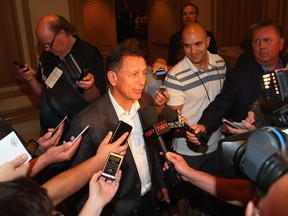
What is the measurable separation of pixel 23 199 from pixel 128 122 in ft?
3.59

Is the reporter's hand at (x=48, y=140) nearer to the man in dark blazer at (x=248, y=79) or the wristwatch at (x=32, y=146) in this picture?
the wristwatch at (x=32, y=146)

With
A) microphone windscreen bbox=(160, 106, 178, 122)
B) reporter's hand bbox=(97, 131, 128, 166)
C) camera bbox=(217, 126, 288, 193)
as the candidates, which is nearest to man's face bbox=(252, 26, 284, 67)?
microphone windscreen bbox=(160, 106, 178, 122)

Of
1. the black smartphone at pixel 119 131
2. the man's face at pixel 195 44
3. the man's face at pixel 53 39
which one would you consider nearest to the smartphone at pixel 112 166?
the black smartphone at pixel 119 131

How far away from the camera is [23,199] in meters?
0.77

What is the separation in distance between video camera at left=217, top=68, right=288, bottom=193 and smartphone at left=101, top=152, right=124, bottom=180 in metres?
0.45

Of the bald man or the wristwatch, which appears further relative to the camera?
the bald man

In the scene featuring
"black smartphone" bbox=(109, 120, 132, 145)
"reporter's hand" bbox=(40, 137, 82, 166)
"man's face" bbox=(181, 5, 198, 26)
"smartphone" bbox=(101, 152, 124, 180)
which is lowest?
"reporter's hand" bbox=(40, 137, 82, 166)

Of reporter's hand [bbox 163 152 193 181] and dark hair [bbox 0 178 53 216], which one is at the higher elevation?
dark hair [bbox 0 178 53 216]

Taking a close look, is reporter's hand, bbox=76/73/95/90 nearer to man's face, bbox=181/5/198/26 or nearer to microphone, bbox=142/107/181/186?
microphone, bbox=142/107/181/186

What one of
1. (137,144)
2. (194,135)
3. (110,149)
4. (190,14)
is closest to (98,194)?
(110,149)

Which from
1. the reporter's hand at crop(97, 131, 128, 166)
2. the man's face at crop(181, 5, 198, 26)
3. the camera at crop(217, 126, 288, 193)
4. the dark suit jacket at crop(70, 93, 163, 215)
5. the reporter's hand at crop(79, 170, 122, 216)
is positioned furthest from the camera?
the man's face at crop(181, 5, 198, 26)

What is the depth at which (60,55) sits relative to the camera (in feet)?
8.33

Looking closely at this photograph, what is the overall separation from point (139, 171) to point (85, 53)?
3.94 ft

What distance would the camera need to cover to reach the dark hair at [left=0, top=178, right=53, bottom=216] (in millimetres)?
726
